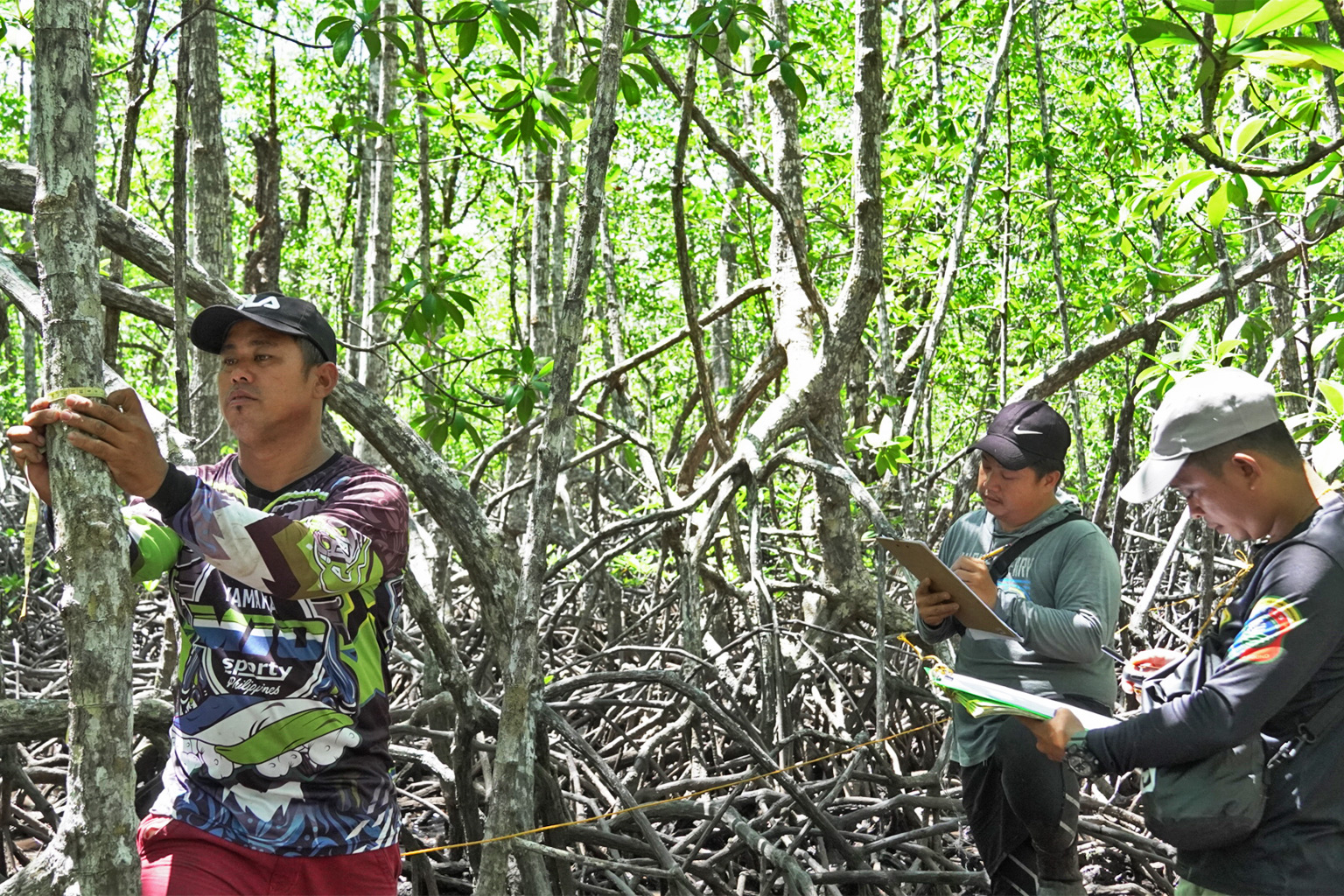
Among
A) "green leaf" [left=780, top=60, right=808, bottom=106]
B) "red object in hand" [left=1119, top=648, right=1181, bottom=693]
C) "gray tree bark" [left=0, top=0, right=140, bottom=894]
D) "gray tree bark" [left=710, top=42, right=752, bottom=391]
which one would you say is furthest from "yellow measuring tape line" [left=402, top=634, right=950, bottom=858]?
"gray tree bark" [left=710, top=42, right=752, bottom=391]

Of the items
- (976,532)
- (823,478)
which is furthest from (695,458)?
(976,532)

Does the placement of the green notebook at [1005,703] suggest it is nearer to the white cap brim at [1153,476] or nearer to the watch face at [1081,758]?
the watch face at [1081,758]

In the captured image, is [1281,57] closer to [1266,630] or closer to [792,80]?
[1266,630]

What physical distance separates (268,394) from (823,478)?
2.63 metres

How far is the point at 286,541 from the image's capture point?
1.39 metres

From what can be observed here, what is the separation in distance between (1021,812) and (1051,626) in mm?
397

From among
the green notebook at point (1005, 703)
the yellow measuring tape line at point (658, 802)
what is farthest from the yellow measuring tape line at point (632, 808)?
the green notebook at point (1005, 703)

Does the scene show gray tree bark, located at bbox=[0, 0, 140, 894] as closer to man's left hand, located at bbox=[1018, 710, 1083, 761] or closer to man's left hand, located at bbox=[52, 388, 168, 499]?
man's left hand, located at bbox=[52, 388, 168, 499]

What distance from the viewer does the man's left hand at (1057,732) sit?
170cm

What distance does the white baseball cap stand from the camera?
1555 mm

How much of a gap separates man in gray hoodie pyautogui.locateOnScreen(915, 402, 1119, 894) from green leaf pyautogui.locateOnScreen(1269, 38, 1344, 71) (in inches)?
35.7

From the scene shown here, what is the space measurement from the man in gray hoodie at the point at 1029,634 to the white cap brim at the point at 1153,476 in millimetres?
470

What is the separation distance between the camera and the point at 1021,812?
7.52ft

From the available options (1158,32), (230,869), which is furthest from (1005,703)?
(230,869)
